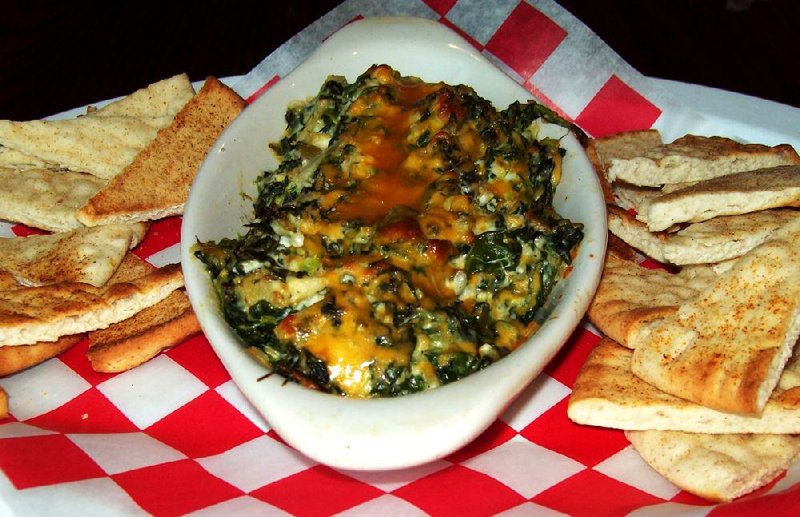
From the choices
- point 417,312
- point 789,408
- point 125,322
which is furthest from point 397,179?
point 789,408

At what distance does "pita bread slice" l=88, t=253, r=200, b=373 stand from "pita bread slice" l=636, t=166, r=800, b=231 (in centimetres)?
159

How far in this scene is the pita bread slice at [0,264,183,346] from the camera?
2.95 metres

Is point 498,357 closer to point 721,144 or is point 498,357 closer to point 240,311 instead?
point 240,311

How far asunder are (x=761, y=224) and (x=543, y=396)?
0.93 metres

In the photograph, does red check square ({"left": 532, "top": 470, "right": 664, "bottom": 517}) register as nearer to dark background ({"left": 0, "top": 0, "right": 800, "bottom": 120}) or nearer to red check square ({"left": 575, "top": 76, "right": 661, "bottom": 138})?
red check square ({"left": 575, "top": 76, "right": 661, "bottom": 138})

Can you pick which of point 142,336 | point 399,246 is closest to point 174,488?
point 142,336

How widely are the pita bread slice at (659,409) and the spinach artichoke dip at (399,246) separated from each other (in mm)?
278

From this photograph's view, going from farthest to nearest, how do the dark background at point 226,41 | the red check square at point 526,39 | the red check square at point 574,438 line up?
the dark background at point 226,41 → the red check square at point 526,39 → the red check square at point 574,438

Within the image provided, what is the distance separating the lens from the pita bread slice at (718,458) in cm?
255

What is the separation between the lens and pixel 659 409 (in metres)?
2.64

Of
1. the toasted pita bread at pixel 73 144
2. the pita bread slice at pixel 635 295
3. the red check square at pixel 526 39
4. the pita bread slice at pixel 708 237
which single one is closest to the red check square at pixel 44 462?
the toasted pita bread at pixel 73 144

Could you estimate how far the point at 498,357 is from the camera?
8.54 feet

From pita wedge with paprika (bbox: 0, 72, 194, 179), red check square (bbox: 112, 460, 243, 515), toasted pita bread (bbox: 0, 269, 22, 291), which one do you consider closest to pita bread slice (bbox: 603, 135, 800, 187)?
red check square (bbox: 112, 460, 243, 515)

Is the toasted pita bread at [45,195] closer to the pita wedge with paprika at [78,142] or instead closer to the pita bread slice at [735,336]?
the pita wedge with paprika at [78,142]
